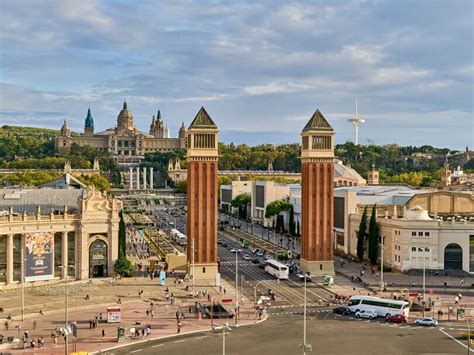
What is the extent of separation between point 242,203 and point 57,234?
10326 centimetres

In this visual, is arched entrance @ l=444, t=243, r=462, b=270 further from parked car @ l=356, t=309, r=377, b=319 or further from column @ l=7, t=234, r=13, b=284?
column @ l=7, t=234, r=13, b=284

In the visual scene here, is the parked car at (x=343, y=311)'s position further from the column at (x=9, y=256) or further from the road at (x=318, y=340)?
the column at (x=9, y=256)

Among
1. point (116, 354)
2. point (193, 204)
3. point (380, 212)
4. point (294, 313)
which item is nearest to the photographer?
point (116, 354)

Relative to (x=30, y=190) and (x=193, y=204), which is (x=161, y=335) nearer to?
(x=193, y=204)

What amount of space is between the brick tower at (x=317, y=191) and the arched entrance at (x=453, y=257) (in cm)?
1647

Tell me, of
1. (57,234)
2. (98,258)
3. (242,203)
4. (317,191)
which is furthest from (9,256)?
(242,203)

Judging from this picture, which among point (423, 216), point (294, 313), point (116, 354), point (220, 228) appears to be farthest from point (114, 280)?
point (220, 228)

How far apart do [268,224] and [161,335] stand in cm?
10734

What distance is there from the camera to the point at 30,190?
9988 centimetres

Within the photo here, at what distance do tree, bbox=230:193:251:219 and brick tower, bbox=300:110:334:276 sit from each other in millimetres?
88108

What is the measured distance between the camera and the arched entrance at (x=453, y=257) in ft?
325

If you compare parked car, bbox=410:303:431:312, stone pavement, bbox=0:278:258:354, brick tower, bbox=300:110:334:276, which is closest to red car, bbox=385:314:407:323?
parked car, bbox=410:303:431:312

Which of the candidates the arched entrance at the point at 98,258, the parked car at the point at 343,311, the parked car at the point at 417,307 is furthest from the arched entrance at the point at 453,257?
the arched entrance at the point at 98,258

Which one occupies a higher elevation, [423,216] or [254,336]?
[423,216]
